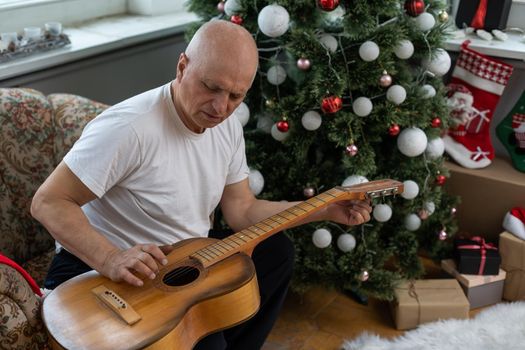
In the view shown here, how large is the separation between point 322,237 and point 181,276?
0.68 m

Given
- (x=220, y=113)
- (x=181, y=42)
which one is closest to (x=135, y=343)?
(x=220, y=113)

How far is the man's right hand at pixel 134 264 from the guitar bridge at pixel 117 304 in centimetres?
4

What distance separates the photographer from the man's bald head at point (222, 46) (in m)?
1.41

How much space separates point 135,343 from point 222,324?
0.26 m

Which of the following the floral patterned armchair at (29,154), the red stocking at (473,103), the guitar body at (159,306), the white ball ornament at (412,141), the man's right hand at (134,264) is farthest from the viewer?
the red stocking at (473,103)

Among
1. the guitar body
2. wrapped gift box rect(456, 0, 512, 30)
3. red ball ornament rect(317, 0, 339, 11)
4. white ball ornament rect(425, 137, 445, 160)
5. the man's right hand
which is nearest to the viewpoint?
the guitar body

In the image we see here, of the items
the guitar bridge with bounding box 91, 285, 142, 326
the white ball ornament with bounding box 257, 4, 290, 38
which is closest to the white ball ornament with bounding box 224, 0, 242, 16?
the white ball ornament with bounding box 257, 4, 290, 38

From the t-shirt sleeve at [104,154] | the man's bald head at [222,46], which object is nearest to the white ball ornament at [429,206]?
the man's bald head at [222,46]

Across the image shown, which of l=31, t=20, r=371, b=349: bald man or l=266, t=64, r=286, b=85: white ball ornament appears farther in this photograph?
l=266, t=64, r=286, b=85: white ball ornament

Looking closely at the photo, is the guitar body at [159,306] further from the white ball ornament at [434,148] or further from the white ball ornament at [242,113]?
the white ball ornament at [434,148]

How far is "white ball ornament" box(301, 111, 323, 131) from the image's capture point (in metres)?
1.98

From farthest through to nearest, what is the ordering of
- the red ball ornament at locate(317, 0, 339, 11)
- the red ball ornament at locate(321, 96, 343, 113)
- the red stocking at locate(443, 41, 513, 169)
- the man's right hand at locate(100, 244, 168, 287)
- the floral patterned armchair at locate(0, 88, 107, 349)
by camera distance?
the red stocking at locate(443, 41, 513, 169) < the red ball ornament at locate(321, 96, 343, 113) < the red ball ornament at locate(317, 0, 339, 11) < the floral patterned armchair at locate(0, 88, 107, 349) < the man's right hand at locate(100, 244, 168, 287)

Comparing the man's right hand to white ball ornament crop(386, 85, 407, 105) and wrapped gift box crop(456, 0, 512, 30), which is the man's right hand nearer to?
white ball ornament crop(386, 85, 407, 105)

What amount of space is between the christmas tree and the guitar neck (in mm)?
459
